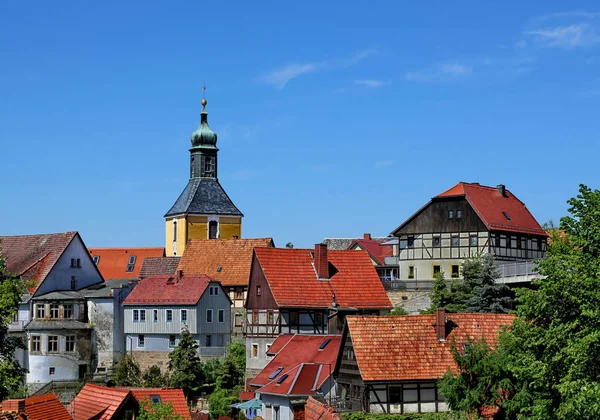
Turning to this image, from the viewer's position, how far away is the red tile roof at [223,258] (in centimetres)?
7125

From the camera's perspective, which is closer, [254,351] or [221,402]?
[221,402]

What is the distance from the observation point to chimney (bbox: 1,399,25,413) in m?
40.8

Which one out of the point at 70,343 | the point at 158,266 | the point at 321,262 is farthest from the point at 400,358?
the point at 158,266

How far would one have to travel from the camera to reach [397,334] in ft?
145

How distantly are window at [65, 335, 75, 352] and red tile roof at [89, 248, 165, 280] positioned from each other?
19100 mm

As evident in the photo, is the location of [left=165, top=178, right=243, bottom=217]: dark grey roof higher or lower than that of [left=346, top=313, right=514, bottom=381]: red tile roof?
higher

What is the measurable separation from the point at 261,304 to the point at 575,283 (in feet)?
94.2

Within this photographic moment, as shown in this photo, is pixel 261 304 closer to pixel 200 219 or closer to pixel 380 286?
pixel 380 286

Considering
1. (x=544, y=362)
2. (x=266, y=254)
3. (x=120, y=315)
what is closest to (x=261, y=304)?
(x=266, y=254)

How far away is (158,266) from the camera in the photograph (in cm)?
7781

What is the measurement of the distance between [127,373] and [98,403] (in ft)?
62.6

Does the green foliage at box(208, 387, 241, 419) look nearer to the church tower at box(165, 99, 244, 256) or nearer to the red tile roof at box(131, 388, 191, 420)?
the red tile roof at box(131, 388, 191, 420)

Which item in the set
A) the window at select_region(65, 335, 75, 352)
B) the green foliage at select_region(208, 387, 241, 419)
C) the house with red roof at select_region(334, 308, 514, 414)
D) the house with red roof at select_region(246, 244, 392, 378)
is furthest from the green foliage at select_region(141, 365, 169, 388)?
the house with red roof at select_region(334, 308, 514, 414)

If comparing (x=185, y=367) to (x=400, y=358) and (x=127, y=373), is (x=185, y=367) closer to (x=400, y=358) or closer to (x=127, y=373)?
(x=127, y=373)
